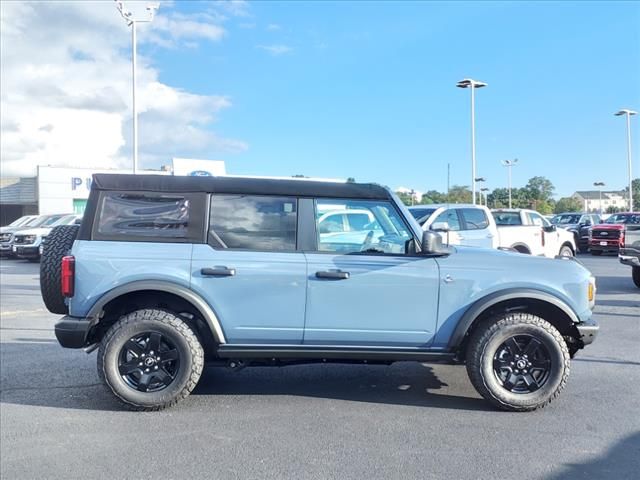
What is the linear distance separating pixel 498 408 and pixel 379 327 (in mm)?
1233

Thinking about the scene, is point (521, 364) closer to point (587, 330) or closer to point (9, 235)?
point (587, 330)

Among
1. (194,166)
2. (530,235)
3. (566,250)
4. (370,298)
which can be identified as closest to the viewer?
(370,298)

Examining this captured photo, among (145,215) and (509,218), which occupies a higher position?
(509,218)

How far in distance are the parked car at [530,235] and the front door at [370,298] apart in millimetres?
10114

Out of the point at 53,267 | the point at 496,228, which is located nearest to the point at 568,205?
the point at 496,228

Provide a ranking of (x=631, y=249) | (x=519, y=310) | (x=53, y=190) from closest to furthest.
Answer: (x=519, y=310) < (x=631, y=249) < (x=53, y=190)

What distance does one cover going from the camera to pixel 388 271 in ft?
15.8

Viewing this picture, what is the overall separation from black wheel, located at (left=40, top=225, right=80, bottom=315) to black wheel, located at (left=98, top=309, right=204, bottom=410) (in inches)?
24.5

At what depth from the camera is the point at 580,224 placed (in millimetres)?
28016

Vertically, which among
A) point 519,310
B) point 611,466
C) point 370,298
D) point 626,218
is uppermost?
point 626,218

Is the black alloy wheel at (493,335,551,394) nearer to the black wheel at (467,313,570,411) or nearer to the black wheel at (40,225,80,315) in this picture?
the black wheel at (467,313,570,411)

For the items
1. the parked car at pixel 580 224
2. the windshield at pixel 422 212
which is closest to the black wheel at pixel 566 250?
the windshield at pixel 422 212

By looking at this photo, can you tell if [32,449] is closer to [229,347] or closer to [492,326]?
[229,347]

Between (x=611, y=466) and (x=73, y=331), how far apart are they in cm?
412
